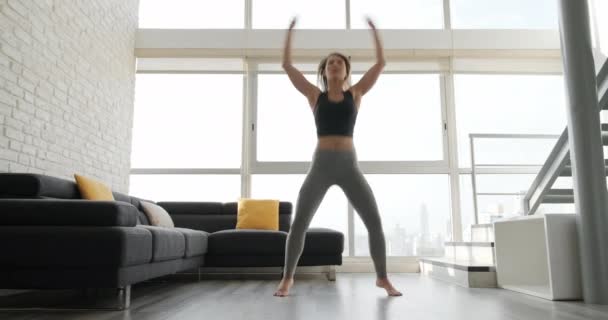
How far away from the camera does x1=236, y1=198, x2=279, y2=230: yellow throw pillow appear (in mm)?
4512

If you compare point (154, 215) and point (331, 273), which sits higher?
point (154, 215)

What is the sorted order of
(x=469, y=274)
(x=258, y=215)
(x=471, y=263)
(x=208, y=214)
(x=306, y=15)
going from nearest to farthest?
(x=469, y=274) < (x=471, y=263) < (x=258, y=215) < (x=208, y=214) < (x=306, y=15)

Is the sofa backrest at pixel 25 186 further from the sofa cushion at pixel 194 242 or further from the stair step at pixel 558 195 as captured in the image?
the stair step at pixel 558 195

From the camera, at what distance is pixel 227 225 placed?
4656mm

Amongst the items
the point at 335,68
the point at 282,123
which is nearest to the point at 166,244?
the point at 335,68

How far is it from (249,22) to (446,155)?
2.76 metres

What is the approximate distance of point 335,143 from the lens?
2.51 meters

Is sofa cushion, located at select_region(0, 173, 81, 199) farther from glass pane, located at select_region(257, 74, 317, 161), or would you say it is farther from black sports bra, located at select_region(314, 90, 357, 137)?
glass pane, located at select_region(257, 74, 317, 161)

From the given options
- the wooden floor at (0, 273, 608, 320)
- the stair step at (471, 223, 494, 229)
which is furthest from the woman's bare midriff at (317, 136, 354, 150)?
the stair step at (471, 223, 494, 229)

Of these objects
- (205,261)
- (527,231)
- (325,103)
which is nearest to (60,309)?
(325,103)

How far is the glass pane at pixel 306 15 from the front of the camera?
226 inches

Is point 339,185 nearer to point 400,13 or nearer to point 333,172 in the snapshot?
point 333,172

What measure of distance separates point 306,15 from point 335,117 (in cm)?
362

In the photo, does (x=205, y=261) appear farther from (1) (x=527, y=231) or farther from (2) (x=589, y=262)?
(2) (x=589, y=262)
